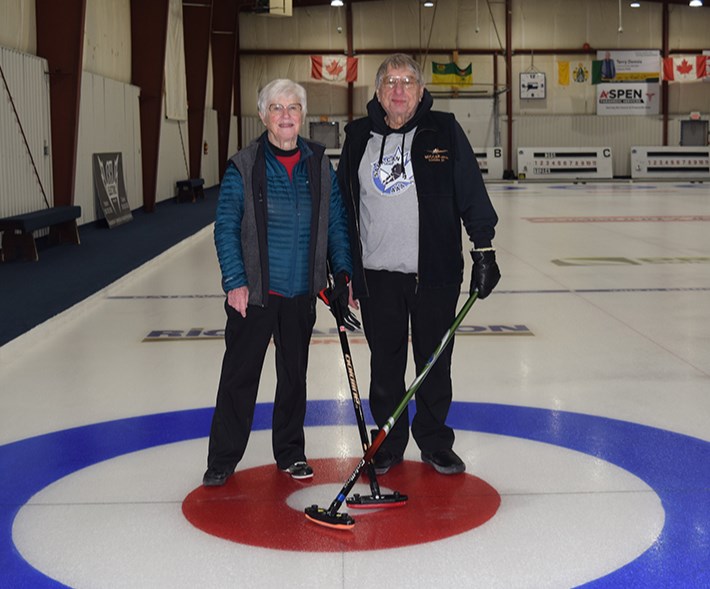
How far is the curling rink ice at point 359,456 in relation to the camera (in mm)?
3014

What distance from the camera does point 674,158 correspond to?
103 ft

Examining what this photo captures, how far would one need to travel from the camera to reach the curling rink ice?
301 cm

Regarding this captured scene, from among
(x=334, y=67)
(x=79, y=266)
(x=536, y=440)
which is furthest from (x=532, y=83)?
(x=536, y=440)

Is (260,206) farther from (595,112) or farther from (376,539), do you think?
(595,112)

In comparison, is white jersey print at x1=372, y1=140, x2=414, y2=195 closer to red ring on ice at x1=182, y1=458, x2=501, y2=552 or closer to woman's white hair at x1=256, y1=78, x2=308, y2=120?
woman's white hair at x1=256, y1=78, x2=308, y2=120

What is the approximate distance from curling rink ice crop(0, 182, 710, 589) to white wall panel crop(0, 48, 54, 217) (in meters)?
4.15

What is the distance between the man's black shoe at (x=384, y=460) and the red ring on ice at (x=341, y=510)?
0.10 ft

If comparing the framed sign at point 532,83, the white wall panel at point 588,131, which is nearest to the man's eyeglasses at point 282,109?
the framed sign at point 532,83

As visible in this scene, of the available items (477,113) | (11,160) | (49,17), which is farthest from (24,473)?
(477,113)

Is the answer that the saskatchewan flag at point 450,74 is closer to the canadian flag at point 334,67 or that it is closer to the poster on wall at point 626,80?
the canadian flag at point 334,67

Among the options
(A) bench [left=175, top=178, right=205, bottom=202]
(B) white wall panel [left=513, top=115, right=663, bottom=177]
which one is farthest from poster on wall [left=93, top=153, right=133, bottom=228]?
(B) white wall panel [left=513, top=115, right=663, bottom=177]

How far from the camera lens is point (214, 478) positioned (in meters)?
3.76

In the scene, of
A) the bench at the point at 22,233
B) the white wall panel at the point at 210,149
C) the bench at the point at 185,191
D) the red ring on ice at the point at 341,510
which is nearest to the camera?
the red ring on ice at the point at 341,510

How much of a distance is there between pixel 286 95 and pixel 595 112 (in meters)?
30.4
